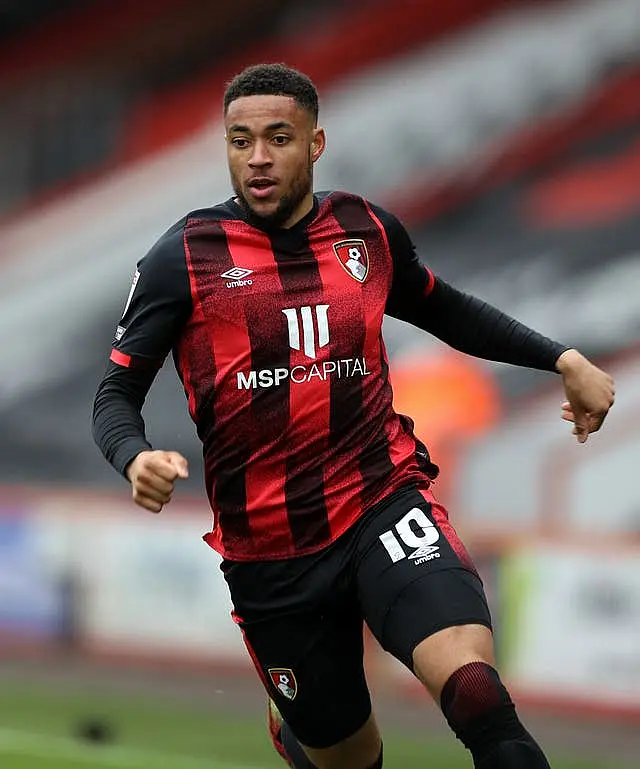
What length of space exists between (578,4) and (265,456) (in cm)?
1014

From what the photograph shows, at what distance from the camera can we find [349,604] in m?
4.41

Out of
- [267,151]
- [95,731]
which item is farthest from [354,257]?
[95,731]

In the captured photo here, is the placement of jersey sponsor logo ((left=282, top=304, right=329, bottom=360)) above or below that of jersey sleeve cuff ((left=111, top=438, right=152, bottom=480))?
above

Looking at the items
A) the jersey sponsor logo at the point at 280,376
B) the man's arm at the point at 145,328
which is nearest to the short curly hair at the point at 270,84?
the man's arm at the point at 145,328

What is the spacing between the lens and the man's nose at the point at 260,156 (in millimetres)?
4266

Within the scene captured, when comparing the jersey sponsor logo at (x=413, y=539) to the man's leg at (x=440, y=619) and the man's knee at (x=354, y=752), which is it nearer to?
the man's leg at (x=440, y=619)

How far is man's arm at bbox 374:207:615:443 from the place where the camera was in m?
4.45

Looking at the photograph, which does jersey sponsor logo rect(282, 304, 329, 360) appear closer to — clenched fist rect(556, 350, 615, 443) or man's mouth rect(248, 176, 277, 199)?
man's mouth rect(248, 176, 277, 199)

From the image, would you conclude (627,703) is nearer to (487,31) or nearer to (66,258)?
(487,31)

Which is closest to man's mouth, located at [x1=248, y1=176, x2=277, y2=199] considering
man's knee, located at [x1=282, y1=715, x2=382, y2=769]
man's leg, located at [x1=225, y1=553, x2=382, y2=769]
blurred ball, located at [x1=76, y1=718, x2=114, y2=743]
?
man's leg, located at [x1=225, y1=553, x2=382, y2=769]

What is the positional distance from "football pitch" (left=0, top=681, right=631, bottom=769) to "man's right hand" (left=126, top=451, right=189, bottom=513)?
3.80 metres

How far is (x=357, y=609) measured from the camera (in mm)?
4453

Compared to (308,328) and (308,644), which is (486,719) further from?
(308,328)

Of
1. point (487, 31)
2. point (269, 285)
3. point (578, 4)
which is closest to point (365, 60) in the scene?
point (487, 31)
